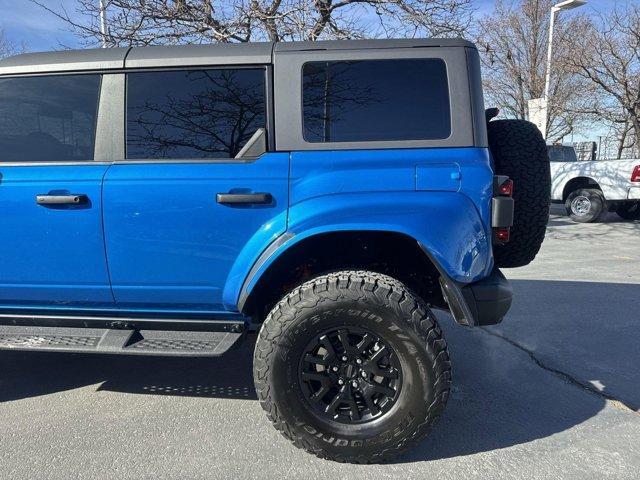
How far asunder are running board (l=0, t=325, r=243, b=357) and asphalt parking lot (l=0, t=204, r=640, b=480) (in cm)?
51

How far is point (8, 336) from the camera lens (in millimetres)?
2848

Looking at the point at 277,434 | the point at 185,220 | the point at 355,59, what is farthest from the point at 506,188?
the point at 277,434

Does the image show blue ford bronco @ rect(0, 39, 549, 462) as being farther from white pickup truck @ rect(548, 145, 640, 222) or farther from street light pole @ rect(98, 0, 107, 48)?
white pickup truck @ rect(548, 145, 640, 222)

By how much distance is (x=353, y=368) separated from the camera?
2596 millimetres

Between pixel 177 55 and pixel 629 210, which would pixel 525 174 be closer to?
pixel 177 55

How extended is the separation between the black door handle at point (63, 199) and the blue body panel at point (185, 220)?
0.13m

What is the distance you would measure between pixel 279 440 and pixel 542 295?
4.07 metres

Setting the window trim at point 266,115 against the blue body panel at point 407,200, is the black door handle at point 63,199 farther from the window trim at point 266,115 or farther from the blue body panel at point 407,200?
the blue body panel at point 407,200

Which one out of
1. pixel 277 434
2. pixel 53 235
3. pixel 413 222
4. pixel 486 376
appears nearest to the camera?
pixel 413 222

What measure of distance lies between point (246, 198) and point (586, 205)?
11.7 metres

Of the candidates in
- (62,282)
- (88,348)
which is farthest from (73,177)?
(88,348)

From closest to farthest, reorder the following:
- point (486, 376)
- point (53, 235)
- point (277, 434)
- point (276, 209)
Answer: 1. point (276, 209)
2. point (53, 235)
3. point (277, 434)
4. point (486, 376)

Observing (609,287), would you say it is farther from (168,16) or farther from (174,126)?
(168,16)

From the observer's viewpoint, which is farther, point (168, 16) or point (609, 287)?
point (168, 16)
